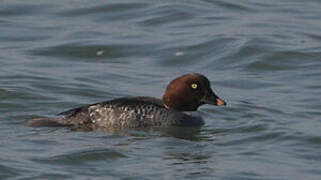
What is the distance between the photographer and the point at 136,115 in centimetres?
1562

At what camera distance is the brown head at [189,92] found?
16016 millimetres

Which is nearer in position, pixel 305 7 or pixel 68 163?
pixel 68 163

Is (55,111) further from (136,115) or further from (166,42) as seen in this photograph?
(166,42)

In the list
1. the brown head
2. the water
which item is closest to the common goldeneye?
the brown head

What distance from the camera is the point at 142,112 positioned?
15.6 meters

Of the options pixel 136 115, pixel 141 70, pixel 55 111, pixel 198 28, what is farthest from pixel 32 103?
pixel 198 28

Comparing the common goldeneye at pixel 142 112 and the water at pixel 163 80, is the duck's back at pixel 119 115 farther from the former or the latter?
the water at pixel 163 80

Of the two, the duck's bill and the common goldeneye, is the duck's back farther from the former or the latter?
the duck's bill

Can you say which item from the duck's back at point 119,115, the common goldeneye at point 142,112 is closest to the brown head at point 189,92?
the common goldeneye at point 142,112

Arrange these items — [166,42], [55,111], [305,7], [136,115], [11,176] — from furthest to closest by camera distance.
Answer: [305,7], [166,42], [55,111], [136,115], [11,176]

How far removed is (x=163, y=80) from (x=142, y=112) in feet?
11.3

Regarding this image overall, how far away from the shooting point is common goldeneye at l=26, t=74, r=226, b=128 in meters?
15.6

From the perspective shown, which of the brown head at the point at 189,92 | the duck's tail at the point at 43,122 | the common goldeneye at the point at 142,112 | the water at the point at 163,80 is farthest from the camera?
the brown head at the point at 189,92

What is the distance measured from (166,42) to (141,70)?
2281 mm
